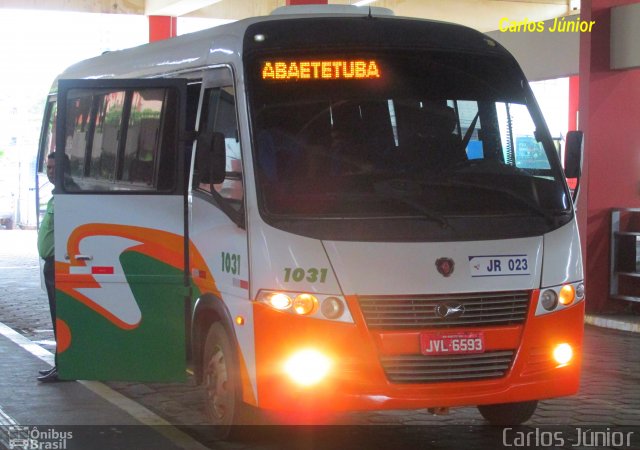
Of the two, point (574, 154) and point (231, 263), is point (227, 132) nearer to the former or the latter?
point (231, 263)

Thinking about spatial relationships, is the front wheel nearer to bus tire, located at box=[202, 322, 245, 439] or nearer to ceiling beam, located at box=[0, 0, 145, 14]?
bus tire, located at box=[202, 322, 245, 439]

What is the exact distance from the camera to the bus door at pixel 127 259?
8352mm

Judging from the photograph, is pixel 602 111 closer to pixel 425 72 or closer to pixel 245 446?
pixel 425 72

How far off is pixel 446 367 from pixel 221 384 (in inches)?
57.9

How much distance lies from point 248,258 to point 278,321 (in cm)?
44

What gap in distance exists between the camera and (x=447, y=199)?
7.34 meters

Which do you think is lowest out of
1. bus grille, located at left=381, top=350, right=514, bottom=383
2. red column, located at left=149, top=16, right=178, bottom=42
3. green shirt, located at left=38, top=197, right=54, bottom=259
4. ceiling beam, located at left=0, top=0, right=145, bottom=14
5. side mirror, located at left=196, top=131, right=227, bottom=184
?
bus grille, located at left=381, top=350, right=514, bottom=383

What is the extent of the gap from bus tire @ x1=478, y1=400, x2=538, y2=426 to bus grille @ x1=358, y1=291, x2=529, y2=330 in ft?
3.63

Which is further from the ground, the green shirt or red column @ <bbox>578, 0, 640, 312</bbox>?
red column @ <bbox>578, 0, 640, 312</bbox>

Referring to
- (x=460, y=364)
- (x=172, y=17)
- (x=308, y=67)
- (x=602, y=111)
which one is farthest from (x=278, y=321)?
(x=172, y=17)

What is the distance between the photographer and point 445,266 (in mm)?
7113

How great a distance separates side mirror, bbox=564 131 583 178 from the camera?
817 centimetres

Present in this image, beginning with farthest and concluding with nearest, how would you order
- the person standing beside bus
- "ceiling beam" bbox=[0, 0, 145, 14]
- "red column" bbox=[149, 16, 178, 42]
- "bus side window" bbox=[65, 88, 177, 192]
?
"red column" bbox=[149, 16, 178, 42]
"ceiling beam" bbox=[0, 0, 145, 14]
the person standing beside bus
"bus side window" bbox=[65, 88, 177, 192]

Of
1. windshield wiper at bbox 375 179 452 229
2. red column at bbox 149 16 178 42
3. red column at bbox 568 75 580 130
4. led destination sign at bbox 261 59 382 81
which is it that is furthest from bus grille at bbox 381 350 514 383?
red column at bbox 568 75 580 130
